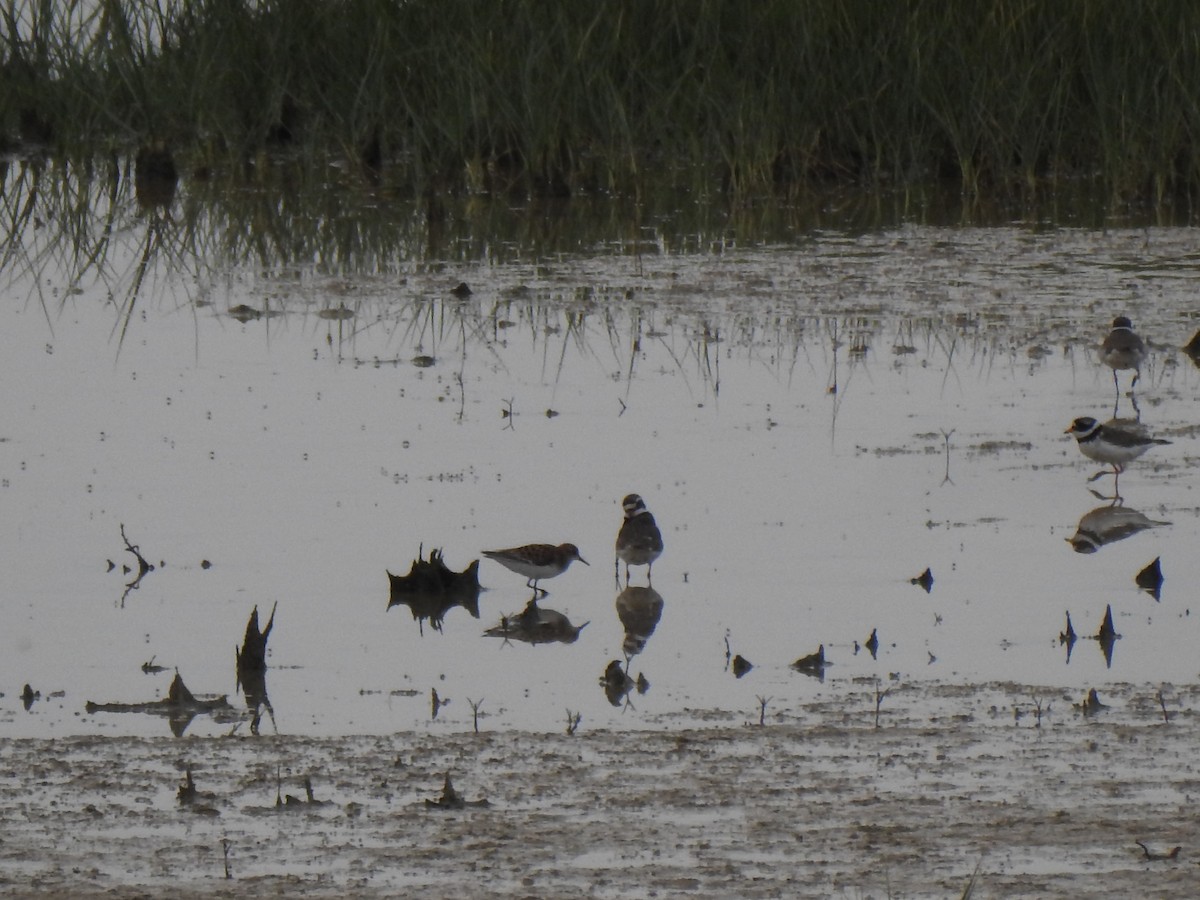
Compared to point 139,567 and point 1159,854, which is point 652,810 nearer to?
point 1159,854

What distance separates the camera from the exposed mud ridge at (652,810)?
4.05 m

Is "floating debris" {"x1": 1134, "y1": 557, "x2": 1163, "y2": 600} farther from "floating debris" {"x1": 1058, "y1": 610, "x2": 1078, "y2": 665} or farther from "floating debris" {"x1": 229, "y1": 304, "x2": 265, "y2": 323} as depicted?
"floating debris" {"x1": 229, "y1": 304, "x2": 265, "y2": 323}

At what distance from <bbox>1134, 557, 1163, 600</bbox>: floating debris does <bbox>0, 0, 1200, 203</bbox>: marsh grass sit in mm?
9006

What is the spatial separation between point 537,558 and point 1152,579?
1934mm

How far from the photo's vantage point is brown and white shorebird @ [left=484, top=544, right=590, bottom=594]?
6.54 meters

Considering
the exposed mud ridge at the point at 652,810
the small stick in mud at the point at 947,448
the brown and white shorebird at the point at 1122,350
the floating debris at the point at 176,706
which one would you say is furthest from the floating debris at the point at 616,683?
the brown and white shorebird at the point at 1122,350

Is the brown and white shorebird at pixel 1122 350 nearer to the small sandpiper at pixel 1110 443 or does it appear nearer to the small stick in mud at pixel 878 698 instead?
the small sandpiper at pixel 1110 443

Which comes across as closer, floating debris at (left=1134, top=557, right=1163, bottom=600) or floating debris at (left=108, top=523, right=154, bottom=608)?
floating debris at (left=1134, top=557, right=1163, bottom=600)

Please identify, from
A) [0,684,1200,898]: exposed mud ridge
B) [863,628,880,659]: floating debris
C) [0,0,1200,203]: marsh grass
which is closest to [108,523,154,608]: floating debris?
[0,684,1200,898]: exposed mud ridge

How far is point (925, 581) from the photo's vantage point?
6.54 m

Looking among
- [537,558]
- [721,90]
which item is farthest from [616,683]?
[721,90]

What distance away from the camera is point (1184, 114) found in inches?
600

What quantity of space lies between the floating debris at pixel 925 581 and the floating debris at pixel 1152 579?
25.8 inches

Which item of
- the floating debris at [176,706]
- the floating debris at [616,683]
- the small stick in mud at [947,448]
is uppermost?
the small stick in mud at [947,448]
